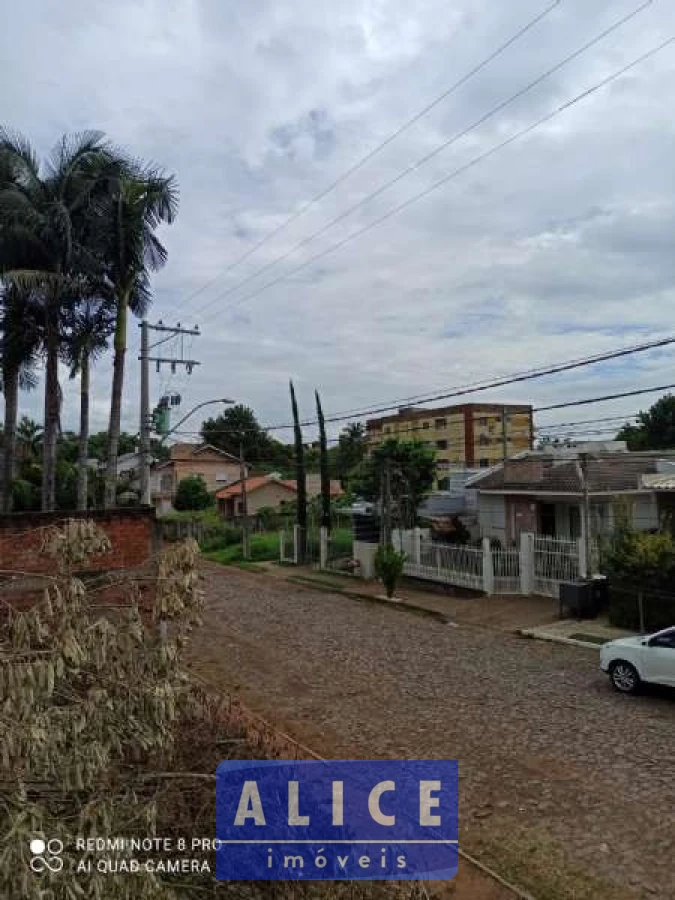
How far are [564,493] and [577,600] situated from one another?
5.52 metres

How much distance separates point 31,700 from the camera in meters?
A: 3.51

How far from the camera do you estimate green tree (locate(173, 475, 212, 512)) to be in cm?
5347

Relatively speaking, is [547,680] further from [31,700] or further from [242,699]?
[31,700]

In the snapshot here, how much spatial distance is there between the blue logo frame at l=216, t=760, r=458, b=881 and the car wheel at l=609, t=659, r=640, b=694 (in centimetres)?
450

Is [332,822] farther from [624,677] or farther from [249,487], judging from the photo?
[249,487]

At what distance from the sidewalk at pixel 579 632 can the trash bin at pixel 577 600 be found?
230 millimetres

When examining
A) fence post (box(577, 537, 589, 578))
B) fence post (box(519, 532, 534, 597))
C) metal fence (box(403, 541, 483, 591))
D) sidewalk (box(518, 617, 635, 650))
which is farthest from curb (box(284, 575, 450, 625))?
fence post (box(577, 537, 589, 578))

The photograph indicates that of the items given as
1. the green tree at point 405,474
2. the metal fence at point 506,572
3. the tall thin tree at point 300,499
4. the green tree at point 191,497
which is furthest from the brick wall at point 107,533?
the green tree at point 191,497

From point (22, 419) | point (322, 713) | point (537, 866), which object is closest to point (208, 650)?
point (322, 713)

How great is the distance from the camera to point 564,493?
21.7m

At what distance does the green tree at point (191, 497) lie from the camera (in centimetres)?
5347

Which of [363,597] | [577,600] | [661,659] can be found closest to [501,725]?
[661,659]

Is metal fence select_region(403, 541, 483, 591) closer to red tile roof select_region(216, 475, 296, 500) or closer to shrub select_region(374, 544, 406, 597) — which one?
shrub select_region(374, 544, 406, 597)

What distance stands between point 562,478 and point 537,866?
1887cm
